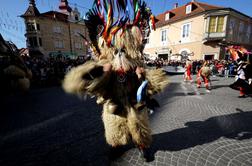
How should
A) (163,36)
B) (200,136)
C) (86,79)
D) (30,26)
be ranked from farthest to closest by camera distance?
(30,26), (163,36), (200,136), (86,79)

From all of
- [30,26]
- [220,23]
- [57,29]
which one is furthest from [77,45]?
[220,23]

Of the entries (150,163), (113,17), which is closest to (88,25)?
(113,17)

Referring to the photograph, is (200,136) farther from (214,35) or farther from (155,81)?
(214,35)

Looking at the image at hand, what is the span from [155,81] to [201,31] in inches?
778

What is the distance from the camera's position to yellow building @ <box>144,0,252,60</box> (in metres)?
17.4

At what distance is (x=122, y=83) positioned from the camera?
196 centimetres

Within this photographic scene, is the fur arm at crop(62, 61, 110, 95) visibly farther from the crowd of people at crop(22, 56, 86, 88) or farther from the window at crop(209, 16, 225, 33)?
the window at crop(209, 16, 225, 33)

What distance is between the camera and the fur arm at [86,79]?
62.1 inches

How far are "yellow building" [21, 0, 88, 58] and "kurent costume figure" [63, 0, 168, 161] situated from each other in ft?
77.8

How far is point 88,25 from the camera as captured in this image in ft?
6.46

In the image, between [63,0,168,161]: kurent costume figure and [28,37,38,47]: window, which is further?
[28,37,38,47]: window

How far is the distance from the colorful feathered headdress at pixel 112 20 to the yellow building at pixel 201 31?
14.5m

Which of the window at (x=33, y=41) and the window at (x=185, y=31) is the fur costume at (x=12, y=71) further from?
the window at (x=33, y=41)

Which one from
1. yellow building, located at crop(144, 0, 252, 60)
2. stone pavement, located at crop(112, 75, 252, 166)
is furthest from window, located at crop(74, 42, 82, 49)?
stone pavement, located at crop(112, 75, 252, 166)
